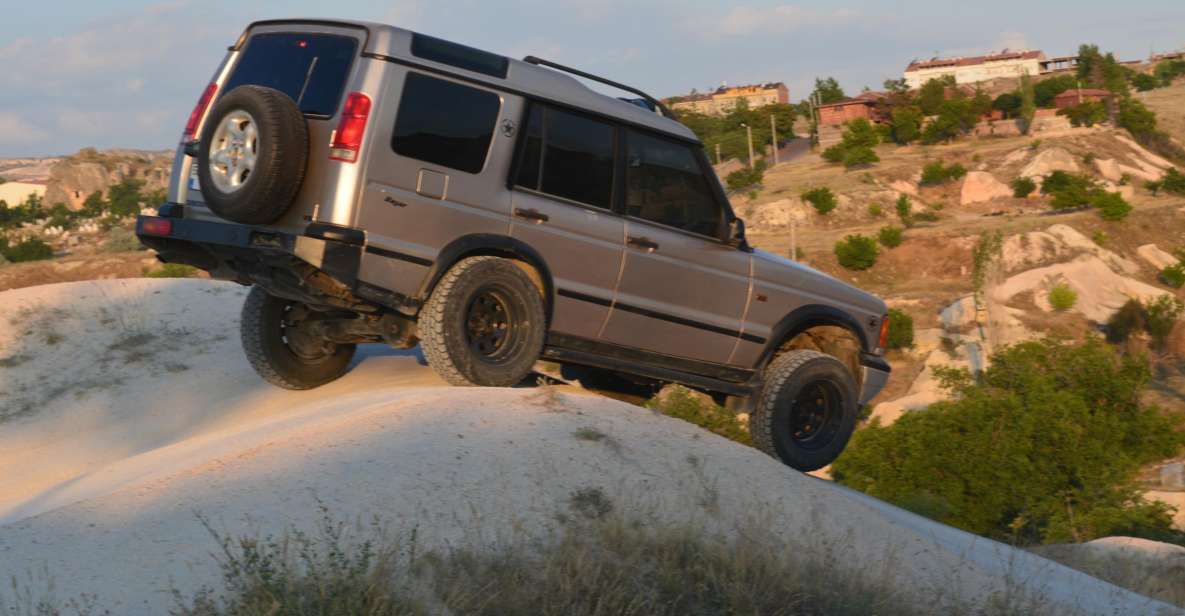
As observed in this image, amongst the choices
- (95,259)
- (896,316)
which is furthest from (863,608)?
(95,259)

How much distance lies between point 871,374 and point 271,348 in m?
4.68

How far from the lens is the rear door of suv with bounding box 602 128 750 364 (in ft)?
25.5

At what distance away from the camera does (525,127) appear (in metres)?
7.25

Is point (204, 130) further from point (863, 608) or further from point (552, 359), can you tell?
point (863, 608)

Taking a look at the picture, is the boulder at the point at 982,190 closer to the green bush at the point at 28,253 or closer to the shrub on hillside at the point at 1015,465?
the shrub on hillside at the point at 1015,465

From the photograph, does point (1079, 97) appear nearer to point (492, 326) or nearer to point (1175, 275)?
A: point (1175, 275)

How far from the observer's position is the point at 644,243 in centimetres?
780

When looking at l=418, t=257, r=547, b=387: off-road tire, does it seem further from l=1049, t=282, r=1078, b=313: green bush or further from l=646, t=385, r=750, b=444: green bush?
l=1049, t=282, r=1078, b=313: green bush

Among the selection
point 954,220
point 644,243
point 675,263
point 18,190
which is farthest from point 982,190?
point 18,190

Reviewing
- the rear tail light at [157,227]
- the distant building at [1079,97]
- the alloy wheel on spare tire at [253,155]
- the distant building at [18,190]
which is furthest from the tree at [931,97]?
the alloy wheel on spare tire at [253,155]

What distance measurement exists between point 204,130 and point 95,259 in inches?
1623

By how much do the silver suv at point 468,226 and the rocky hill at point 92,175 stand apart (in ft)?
357

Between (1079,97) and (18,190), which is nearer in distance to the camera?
(1079,97)

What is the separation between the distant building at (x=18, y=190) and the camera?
124375mm
